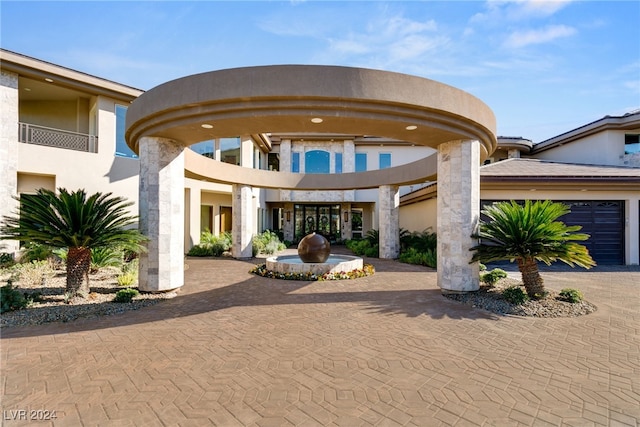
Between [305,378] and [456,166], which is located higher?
[456,166]

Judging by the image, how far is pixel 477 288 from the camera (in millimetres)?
8422

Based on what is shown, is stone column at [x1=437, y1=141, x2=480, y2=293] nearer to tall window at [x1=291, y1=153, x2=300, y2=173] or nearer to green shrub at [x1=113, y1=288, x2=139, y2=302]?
green shrub at [x1=113, y1=288, x2=139, y2=302]

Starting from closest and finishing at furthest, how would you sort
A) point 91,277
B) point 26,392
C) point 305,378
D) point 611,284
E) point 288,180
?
point 26,392, point 305,378, point 611,284, point 91,277, point 288,180

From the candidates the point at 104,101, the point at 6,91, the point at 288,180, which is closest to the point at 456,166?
the point at 288,180

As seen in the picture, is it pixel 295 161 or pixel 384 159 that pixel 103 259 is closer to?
pixel 295 161

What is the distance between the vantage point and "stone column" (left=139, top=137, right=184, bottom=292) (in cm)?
831

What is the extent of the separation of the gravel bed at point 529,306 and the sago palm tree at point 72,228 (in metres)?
8.45

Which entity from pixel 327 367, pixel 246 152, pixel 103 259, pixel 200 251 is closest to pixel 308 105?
pixel 327 367

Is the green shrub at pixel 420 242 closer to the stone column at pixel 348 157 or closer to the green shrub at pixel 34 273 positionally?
the stone column at pixel 348 157

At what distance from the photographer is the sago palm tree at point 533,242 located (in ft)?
24.3

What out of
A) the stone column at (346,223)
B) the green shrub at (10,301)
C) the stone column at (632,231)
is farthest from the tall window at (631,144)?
the green shrub at (10,301)

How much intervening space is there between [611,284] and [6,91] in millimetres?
22419

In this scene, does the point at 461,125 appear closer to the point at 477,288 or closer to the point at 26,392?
the point at 477,288

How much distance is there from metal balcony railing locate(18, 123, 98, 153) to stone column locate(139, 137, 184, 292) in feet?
27.0
